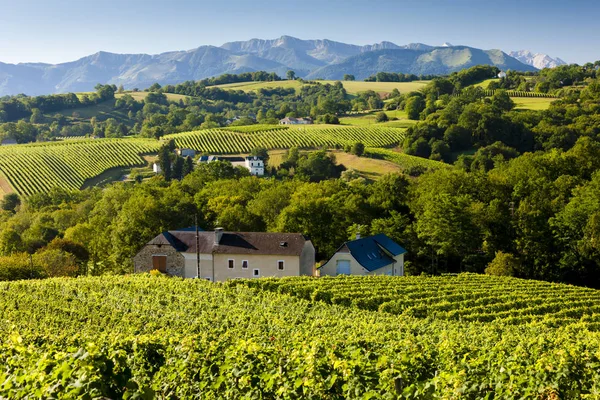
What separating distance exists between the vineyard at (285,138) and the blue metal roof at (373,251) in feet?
195

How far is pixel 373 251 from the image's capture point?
40156 millimetres

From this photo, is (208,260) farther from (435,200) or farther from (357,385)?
(357,385)

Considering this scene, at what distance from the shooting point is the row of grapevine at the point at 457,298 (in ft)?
81.1

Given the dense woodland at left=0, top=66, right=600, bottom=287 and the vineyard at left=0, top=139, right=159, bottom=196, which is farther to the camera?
the vineyard at left=0, top=139, right=159, bottom=196

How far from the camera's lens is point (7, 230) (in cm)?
5309

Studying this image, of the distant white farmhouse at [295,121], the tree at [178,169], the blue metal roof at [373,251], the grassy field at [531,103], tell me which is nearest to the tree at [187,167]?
the tree at [178,169]

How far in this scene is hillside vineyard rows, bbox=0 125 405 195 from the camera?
8425 centimetres

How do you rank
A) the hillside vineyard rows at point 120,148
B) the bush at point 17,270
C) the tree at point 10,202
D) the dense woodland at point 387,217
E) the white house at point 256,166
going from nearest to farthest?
the bush at point 17,270, the dense woodland at point 387,217, the tree at point 10,202, the hillside vineyard rows at point 120,148, the white house at point 256,166

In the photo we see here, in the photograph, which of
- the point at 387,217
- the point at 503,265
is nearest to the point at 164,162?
the point at 387,217

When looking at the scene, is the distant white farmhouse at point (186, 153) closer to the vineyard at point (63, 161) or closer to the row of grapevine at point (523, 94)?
the vineyard at point (63, 161)

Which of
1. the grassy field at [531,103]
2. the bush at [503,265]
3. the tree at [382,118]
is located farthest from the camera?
the tree at [382,118]

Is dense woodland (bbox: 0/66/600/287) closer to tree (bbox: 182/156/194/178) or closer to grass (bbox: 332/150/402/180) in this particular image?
tree (bbox: 182/156/194/178)

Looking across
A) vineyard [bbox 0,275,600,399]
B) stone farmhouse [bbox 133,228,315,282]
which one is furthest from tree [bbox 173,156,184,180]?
vineyard [bbox 0,275,600,399]

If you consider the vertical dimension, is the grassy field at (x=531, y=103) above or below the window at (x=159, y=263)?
above
